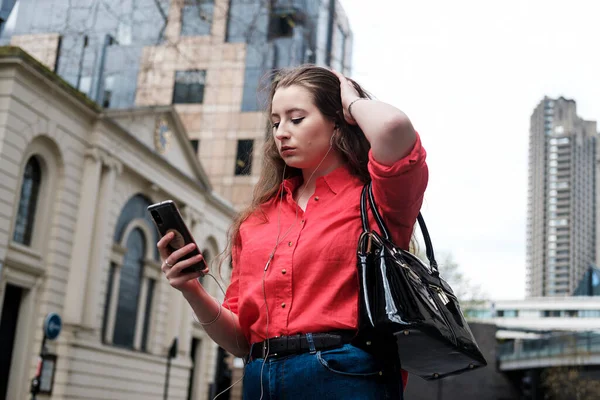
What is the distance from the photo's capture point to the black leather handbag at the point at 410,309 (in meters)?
1.73

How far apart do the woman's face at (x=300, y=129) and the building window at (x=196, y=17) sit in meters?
16.7

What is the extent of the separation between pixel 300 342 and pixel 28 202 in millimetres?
18726

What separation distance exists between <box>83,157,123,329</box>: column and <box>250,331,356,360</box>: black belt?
20153mm

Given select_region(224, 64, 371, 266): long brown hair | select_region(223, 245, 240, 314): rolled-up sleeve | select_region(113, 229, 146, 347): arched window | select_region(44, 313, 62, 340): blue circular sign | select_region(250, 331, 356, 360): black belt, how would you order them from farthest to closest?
1. select_region(113, 229, 146, 347): arched window
2. select_region(44, 313, 62, 340): blue circular sign
3. select_region(223, 245, 240, 314): rolled-up sleeve
4. select_region(224, 64, 371, 266): long brown hair
5. select_region(250, 331, 356, 360): black belt

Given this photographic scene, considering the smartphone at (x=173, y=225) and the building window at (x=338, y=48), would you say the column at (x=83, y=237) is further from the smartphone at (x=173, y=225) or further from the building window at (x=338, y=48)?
the smartphone at (x=173, y=225)

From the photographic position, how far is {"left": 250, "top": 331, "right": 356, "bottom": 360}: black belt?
184cm

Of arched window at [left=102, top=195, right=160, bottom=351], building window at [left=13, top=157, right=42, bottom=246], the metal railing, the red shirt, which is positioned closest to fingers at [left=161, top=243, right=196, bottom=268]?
the red shirt

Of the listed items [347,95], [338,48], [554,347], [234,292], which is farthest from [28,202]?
[554,347]

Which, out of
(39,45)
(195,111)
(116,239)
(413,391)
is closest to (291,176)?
(39,45)

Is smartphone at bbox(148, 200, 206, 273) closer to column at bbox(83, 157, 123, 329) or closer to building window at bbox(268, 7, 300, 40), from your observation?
column at bbox(83, 157, 123, 329)

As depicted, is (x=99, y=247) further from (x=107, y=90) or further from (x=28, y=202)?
(x=107, y=90)

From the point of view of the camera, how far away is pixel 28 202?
63.5 ft

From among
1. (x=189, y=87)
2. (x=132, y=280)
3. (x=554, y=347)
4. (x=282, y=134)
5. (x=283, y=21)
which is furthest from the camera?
(x=554, y=347)

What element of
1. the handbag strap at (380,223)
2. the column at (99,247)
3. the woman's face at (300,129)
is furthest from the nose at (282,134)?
the column at (99,247)
